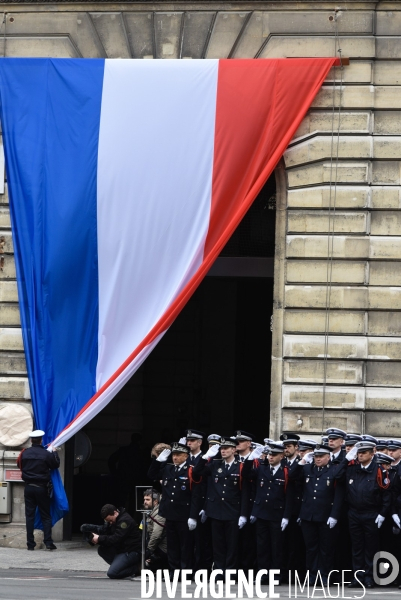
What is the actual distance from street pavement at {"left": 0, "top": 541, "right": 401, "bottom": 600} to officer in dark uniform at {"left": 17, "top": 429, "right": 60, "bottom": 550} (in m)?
0.32

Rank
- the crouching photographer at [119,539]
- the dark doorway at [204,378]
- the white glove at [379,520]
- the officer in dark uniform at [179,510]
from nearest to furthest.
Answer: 1. the white glove at [379,520]
2. the crouching photographer at [119,539]
3. the officer in dark uniform at [179,510]
4. the dark doorway at [204,378]

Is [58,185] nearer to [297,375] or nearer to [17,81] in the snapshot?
[17,81]

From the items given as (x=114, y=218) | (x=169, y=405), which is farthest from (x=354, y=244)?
(x=169, y=405)

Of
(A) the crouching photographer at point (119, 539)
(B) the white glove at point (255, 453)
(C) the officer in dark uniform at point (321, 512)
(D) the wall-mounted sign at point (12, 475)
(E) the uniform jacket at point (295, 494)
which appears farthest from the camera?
(D) the wall-mounted sign at point (12, 475)

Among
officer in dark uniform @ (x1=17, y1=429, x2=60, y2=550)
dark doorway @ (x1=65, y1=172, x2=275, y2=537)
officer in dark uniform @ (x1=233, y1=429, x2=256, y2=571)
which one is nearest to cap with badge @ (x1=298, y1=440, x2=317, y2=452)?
officer in dark uniform @ (x1=233, y1=429, x2=256, y2=571)

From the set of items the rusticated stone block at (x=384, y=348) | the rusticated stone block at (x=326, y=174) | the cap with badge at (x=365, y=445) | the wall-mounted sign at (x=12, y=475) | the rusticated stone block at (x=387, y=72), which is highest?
the rusticated stone block at (x=387, y=72)

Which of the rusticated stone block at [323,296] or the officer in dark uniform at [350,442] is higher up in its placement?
the rusticated stone block at [323,296]

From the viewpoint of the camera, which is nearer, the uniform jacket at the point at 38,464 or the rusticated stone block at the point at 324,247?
the uniform jacket at the point at 38,464

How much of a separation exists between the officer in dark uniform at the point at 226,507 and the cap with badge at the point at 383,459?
1637 millimetres

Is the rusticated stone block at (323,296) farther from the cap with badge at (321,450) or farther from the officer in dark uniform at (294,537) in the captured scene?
the cap with badge at (321,450)

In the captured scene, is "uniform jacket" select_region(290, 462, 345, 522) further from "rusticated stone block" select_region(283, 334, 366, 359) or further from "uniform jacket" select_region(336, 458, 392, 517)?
"rusticated stone block" select_region(283, 334, 366, 359)

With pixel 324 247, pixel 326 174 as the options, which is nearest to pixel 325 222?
pixel 324 247

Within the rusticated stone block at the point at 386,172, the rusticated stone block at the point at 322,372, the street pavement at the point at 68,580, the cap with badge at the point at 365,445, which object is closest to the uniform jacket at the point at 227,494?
the street pavement at the point at 68,580

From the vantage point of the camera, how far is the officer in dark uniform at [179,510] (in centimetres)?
1653
